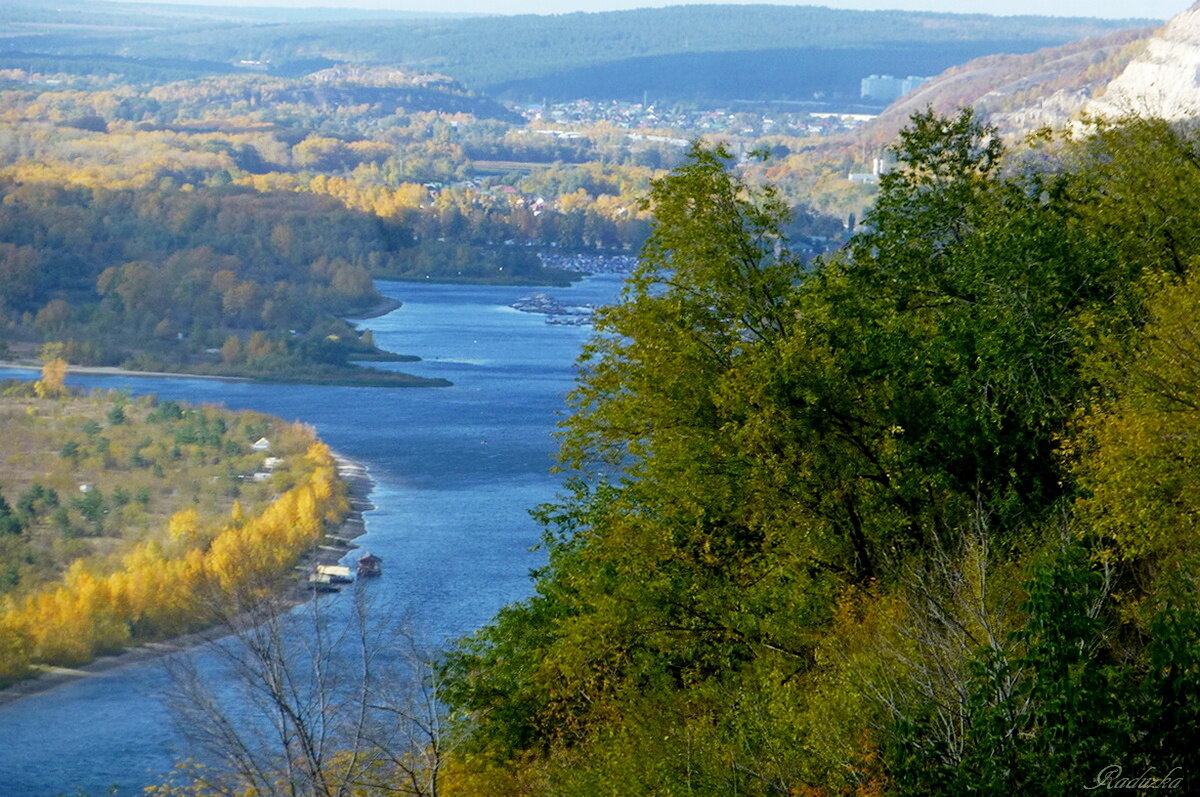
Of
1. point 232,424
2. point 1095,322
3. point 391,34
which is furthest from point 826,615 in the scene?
point 391,34

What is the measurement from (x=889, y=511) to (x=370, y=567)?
18410 millimetres

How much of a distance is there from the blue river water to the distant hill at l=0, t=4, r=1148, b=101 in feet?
315

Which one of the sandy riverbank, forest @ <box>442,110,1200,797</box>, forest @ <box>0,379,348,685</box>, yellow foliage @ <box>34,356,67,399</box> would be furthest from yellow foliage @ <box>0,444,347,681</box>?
yellow foliage @ <box>34,356,67,399</box>

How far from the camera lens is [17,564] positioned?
27.5 metres

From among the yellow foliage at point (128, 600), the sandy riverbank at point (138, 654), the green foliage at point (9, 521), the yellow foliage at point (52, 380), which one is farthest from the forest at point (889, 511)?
the yellow foliage at point (52, 380)

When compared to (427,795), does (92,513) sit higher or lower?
lower

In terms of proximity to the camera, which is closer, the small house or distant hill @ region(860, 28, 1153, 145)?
the small house

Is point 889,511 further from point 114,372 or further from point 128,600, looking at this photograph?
point 114,372

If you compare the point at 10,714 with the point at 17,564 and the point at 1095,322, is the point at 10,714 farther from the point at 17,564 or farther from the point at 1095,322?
the point at 1095,322

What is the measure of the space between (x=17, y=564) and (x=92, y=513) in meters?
3.68

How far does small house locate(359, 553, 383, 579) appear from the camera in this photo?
954 inches

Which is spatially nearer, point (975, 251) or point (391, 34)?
point (975, 251)

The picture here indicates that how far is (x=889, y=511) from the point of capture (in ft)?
23.5

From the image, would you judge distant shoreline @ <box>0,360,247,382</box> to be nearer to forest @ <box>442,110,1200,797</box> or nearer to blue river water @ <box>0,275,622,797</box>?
blue river water @ <box>0,275,622,797</box>
